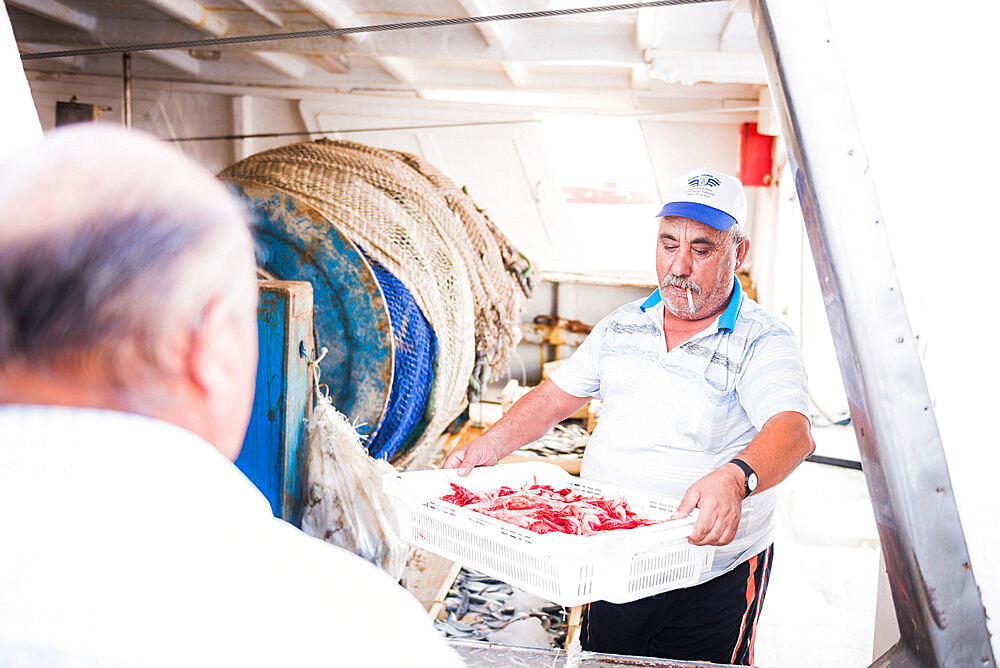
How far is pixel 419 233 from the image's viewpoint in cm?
454

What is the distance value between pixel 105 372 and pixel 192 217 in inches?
5.7

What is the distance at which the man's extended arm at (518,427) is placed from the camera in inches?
111

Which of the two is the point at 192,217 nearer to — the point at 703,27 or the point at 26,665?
the point at 26,665

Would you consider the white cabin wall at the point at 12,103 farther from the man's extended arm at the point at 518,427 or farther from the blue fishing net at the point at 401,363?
the blue fishing net at the point at 401,363

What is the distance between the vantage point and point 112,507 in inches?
26.1

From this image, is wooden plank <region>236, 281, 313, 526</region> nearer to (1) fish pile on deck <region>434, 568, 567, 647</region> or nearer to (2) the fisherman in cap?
(2) the fisherman in cap

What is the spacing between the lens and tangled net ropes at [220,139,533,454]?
13.3ft

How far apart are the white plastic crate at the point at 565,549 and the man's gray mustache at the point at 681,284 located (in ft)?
2.22

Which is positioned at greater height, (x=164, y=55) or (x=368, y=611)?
(x=164, y=55)

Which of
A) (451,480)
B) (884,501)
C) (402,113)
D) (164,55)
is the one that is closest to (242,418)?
(884,501)

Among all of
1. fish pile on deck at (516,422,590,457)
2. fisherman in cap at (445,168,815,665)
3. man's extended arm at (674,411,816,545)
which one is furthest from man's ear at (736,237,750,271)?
fish pile on deck at (516,422,590,457)

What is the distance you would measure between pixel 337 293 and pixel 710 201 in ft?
5.74

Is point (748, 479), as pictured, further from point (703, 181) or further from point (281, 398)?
point (281, 398)

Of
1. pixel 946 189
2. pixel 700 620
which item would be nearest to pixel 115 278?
pixel 946 189
